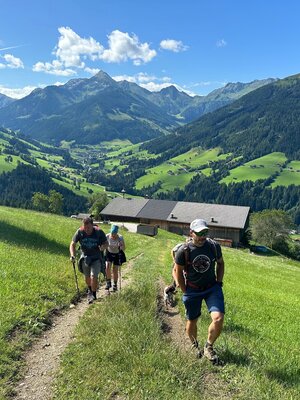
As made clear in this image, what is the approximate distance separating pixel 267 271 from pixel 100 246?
29.3 metres

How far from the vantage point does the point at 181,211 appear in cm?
10012

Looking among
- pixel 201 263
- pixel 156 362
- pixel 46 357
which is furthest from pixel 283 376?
pixel 46 357

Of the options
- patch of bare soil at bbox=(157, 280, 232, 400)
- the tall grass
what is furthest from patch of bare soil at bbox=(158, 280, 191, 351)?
the tall grass

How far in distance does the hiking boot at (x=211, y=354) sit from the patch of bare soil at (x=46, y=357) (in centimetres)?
365

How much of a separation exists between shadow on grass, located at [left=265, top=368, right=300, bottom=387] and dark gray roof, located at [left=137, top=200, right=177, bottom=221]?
90404mm

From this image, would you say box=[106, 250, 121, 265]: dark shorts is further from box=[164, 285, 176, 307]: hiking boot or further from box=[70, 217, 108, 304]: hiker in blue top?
box=[164, 285, 176, 307]: hiking boot

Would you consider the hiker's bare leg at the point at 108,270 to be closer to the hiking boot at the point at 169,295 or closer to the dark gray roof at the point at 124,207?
the hiking boot at the point at 169,295

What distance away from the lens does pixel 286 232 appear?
10762cm

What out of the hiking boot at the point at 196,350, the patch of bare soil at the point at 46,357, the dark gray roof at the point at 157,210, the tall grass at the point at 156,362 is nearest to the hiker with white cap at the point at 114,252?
the patch of bare soil at the point at 46,357

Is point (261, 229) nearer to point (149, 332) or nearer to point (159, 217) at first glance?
point (159, 217)

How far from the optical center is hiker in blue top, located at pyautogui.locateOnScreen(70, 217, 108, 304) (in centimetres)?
1432

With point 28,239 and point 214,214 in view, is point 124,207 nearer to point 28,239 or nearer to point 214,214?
point 214,214

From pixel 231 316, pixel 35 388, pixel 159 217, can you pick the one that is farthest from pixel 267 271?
pixel 159 217

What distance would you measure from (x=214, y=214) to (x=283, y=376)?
290ft
